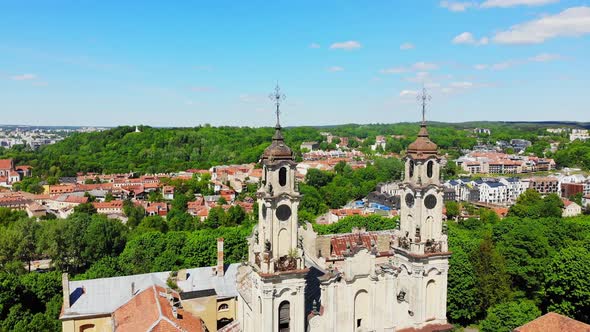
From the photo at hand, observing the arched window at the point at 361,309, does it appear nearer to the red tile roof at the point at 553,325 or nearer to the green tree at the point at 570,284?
the red tile roof at the point at 553,325

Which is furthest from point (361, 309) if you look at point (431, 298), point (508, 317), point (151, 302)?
point (508, 317)

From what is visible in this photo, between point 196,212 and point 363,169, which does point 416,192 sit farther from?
point 363,169

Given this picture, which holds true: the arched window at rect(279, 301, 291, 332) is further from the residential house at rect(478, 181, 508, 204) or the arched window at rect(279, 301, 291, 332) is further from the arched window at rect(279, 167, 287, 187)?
the residential house at rect(478, 181, 508, 204)

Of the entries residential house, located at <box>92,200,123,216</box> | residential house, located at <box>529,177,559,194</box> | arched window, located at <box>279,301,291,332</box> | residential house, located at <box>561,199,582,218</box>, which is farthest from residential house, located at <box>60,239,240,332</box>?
residential house, located at <box>529,177,559,194</box>

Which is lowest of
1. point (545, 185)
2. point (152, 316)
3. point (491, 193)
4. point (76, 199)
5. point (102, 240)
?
point (491, 193)

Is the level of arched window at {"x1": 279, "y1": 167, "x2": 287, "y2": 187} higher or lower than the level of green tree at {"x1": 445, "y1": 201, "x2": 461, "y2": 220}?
higher

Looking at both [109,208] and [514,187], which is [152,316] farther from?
[514,187]
